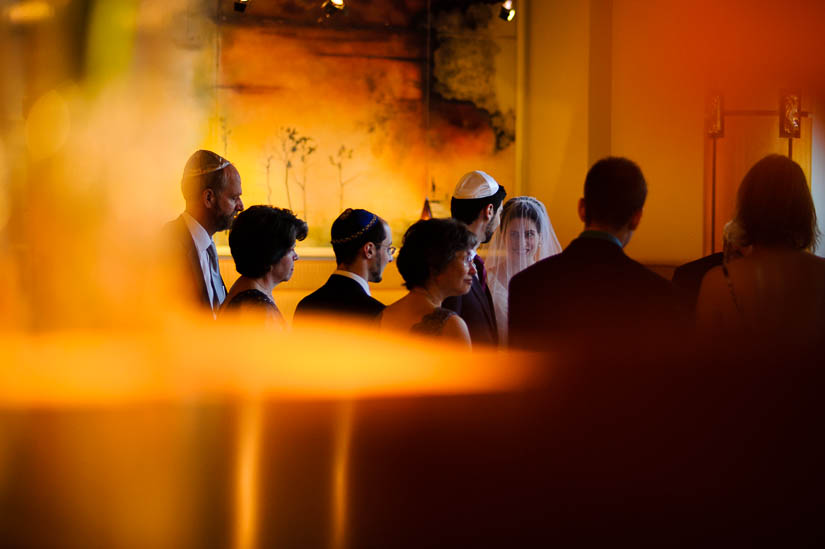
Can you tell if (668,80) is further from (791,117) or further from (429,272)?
(429,272)

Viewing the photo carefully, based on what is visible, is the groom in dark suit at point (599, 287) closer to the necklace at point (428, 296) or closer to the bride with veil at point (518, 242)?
the necklace at point (428, 296)

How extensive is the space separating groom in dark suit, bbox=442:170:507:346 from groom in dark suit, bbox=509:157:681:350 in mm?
662

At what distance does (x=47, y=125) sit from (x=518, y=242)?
5636mm

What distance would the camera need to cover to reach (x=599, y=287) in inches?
89.1

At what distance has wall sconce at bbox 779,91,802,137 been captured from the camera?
6.77 metres

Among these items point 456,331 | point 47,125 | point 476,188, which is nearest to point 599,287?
point 456,331

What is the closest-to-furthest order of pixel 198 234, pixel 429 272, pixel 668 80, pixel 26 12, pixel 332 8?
pixel 429 272
pixel 198 234
pixel 668 80
pixel 332 8
pixel 26 12

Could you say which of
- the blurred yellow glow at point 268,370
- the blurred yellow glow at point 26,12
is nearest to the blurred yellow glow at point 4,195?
the blurred yellow glow at point 26,12

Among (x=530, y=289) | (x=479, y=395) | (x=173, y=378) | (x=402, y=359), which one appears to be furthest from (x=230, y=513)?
(x=173, y=378)

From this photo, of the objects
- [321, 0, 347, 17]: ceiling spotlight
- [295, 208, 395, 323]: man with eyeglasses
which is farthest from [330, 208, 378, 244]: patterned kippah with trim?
[321, 0, 347, 17]: ceiling spotlight

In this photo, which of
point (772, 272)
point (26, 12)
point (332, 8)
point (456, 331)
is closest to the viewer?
point (772, 272)

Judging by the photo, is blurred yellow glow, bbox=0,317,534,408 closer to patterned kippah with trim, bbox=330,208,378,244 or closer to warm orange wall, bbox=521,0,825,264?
patterned kippah with trim, bbox=330,208,378,244

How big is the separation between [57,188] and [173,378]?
583cm

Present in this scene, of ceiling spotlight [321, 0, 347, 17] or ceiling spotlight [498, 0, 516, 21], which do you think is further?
ceiling spotlight [498, 0, 516, 21]
